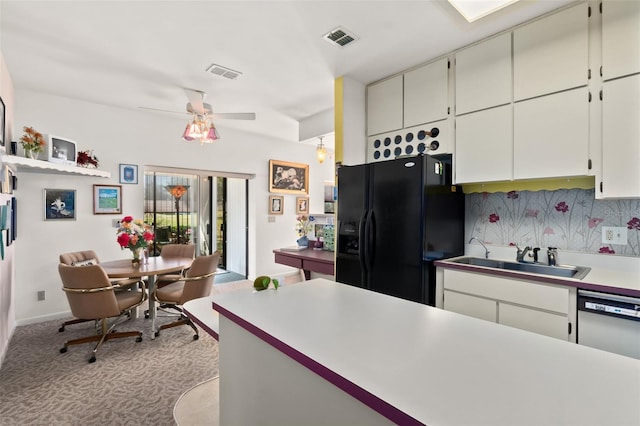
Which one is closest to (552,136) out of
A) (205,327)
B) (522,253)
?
(522,253)

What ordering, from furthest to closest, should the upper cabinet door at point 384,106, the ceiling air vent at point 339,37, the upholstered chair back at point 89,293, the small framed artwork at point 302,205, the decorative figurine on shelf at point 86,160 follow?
the small framed artwork at point 302,205
the decorative figurine on shelf at point 86,160
the upper cabinet door at point 384,106
the upholstered chair back at point 89,293
the ceiling air vent at point 339,37

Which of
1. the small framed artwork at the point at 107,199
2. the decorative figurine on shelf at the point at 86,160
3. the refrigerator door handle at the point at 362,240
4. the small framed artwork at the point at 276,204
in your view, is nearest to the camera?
the refrigerator door handle at the point at 362,240

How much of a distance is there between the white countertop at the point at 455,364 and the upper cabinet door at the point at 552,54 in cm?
203

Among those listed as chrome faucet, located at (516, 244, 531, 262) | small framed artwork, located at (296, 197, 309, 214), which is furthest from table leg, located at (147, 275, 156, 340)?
chrome faucet, located at (516, 244, 531, 262)

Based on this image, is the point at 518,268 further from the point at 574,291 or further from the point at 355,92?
the point at 355,92

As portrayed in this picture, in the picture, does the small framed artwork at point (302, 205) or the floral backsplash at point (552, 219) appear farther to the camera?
the small framed artwork at point (302, 205)

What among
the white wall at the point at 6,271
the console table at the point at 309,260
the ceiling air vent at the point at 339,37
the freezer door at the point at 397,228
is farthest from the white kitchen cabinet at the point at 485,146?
the white wall at the point at 6,271

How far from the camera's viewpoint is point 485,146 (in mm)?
2549

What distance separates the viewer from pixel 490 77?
2510 millimetres

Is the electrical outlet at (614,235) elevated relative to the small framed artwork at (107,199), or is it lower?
lower

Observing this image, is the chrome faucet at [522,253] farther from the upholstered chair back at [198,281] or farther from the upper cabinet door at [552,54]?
the upholstered chair back at [198,281]

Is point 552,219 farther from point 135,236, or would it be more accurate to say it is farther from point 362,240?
point 135,236

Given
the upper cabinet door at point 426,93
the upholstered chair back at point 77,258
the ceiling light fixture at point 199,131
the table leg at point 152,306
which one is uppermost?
the upper cabinet door at point 426,93

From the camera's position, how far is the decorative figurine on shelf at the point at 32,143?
9.93 feet
